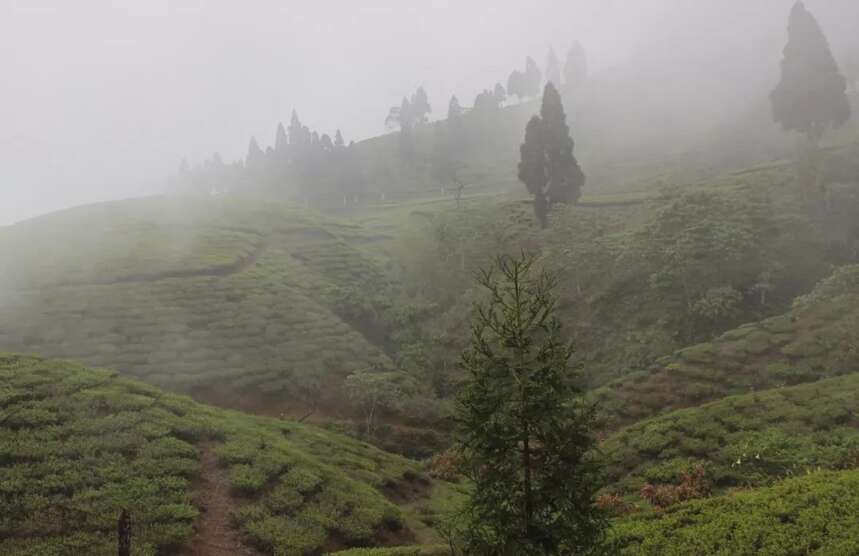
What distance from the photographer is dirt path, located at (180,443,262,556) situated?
2058cm

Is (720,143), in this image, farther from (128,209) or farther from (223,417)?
(128,209)

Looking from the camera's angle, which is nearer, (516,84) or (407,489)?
(407,489)

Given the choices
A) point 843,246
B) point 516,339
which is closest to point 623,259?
point 843,246

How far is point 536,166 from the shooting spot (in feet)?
228

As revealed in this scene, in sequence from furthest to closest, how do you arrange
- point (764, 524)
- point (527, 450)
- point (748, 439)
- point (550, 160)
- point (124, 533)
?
point (550, 160) < point (748, 439) < point (764, 524) < point (527, 450) < point (124, 533)

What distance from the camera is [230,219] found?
9100 cm

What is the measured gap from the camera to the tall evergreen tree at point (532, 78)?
169500mm

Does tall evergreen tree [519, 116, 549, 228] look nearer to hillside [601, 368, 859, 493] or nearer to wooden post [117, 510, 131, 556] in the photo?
hillside [601, 368, 859, 493]

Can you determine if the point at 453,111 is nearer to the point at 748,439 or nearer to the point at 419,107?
the point at 419,107

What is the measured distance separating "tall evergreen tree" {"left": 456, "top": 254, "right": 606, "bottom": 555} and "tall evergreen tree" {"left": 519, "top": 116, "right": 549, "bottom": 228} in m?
57.6

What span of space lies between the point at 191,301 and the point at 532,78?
14415cm

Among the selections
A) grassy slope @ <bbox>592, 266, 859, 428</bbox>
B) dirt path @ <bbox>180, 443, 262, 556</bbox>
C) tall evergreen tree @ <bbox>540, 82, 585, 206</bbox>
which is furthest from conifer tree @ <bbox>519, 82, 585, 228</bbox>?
dirt path @ <bbox>180, 443, 262, 556</bbox>

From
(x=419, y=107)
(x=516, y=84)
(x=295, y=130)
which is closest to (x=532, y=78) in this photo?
(x=516, y=84)

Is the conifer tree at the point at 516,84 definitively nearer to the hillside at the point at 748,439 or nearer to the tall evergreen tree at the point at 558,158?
the tall evergreen tree at the point at 558,158
